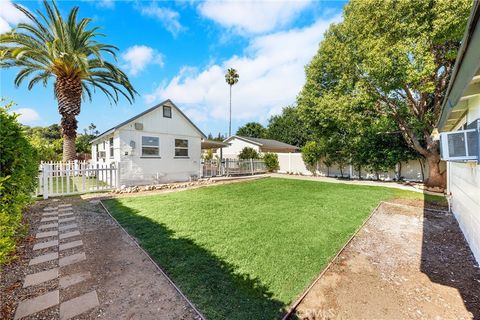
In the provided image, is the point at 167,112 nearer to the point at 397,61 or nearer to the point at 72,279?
the point at 72,279

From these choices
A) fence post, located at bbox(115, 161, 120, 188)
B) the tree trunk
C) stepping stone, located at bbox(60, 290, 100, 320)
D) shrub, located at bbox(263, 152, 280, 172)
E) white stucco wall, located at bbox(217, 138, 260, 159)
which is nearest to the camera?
stepping stone, located at bbox(60, 290, 100, 320)

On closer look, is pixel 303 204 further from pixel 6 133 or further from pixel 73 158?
pixel 73 158

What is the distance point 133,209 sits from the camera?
6574 mm

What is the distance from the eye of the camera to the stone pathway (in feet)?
7.89

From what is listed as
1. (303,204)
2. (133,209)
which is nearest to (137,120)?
(133,209)

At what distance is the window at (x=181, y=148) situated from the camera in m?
13.5

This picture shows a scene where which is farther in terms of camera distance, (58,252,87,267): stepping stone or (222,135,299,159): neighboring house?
(222,135,299,159): neighboring house

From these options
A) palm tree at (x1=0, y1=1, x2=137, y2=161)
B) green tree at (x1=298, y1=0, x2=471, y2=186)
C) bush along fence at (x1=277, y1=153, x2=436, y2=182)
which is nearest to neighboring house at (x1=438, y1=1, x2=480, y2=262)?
green tree at (x1=298, y1=0, x2=471, y2=186)

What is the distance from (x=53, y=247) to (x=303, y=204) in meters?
6.52

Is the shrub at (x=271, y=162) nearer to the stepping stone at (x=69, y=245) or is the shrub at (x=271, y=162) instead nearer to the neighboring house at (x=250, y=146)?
the neighboring house at (x=250, y=146)

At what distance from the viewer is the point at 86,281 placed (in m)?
2.89

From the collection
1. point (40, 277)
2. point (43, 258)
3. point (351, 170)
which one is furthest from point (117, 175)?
point (351, 170)

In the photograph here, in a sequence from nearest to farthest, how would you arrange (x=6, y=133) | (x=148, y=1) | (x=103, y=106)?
(x=6, y=133)
(x=148, y=1)
(x=103, y=106)

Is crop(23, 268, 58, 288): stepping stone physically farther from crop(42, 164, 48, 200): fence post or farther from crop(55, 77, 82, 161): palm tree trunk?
crop(55, 77, 82, 161): palm tree trunk
